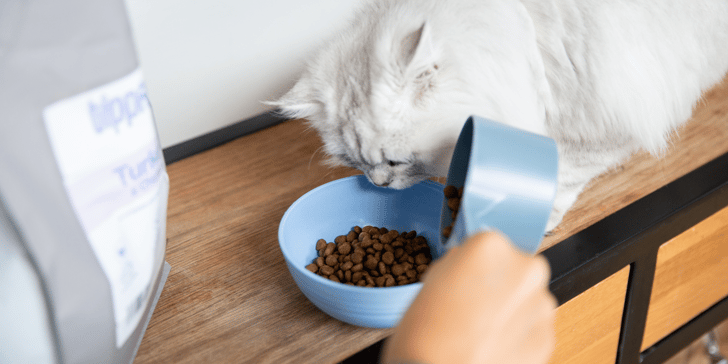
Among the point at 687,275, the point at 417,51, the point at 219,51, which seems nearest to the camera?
the point at 417,51

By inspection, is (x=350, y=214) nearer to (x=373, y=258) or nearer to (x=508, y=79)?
(x=373, y=258)

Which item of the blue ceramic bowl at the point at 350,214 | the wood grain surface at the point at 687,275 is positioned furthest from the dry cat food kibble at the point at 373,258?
the wood grain surface at the point at 687,275

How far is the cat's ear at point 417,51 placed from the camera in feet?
2.06

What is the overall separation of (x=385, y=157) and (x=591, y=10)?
1.27ft

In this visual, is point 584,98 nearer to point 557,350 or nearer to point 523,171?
point 523,171

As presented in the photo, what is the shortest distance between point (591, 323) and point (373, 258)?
0.41 meters

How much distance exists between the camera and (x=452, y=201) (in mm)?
707

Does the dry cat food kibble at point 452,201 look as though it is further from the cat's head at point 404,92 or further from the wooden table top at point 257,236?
the wooden table top at point 257,236

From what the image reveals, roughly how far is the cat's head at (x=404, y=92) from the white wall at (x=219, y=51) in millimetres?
405

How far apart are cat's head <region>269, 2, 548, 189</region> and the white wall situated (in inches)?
15.9

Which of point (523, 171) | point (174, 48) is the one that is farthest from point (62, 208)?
point (174, 48)

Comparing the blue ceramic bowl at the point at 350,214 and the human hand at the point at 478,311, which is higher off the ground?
the human hand at the point at 478,311

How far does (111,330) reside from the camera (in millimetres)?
551

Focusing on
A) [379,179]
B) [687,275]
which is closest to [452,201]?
[379,179]
